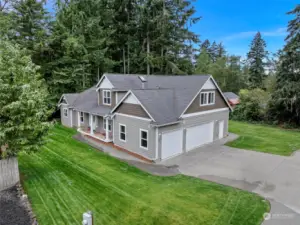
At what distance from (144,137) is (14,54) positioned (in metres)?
7.75

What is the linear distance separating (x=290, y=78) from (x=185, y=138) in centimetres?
1596

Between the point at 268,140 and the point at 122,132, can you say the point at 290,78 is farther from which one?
the point at 122,132

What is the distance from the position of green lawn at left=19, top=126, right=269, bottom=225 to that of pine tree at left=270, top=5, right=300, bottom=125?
17.0m

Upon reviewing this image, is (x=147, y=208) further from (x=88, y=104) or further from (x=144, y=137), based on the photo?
(x=88, y=104)

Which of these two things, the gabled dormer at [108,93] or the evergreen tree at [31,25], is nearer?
the gabled dormer at [108,93]

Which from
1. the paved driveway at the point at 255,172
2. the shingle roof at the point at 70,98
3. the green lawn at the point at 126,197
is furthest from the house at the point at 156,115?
the green lawn at the point at 126,197

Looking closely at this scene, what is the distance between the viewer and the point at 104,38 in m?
26.7

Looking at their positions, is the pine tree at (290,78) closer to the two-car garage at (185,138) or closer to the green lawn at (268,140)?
the green lawn at (268,140)

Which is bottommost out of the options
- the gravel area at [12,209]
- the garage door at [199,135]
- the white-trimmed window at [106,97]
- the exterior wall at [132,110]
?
the gravel area at [12,209]

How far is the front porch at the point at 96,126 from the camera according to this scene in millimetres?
15766

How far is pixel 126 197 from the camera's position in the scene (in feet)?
26.0

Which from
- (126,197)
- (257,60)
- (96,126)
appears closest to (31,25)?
(96,126)

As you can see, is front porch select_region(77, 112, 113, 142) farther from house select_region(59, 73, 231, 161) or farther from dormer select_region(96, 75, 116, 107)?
dormer select_region(96, 75, 116, 107)

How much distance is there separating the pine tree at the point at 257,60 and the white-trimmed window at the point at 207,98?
29257mm
